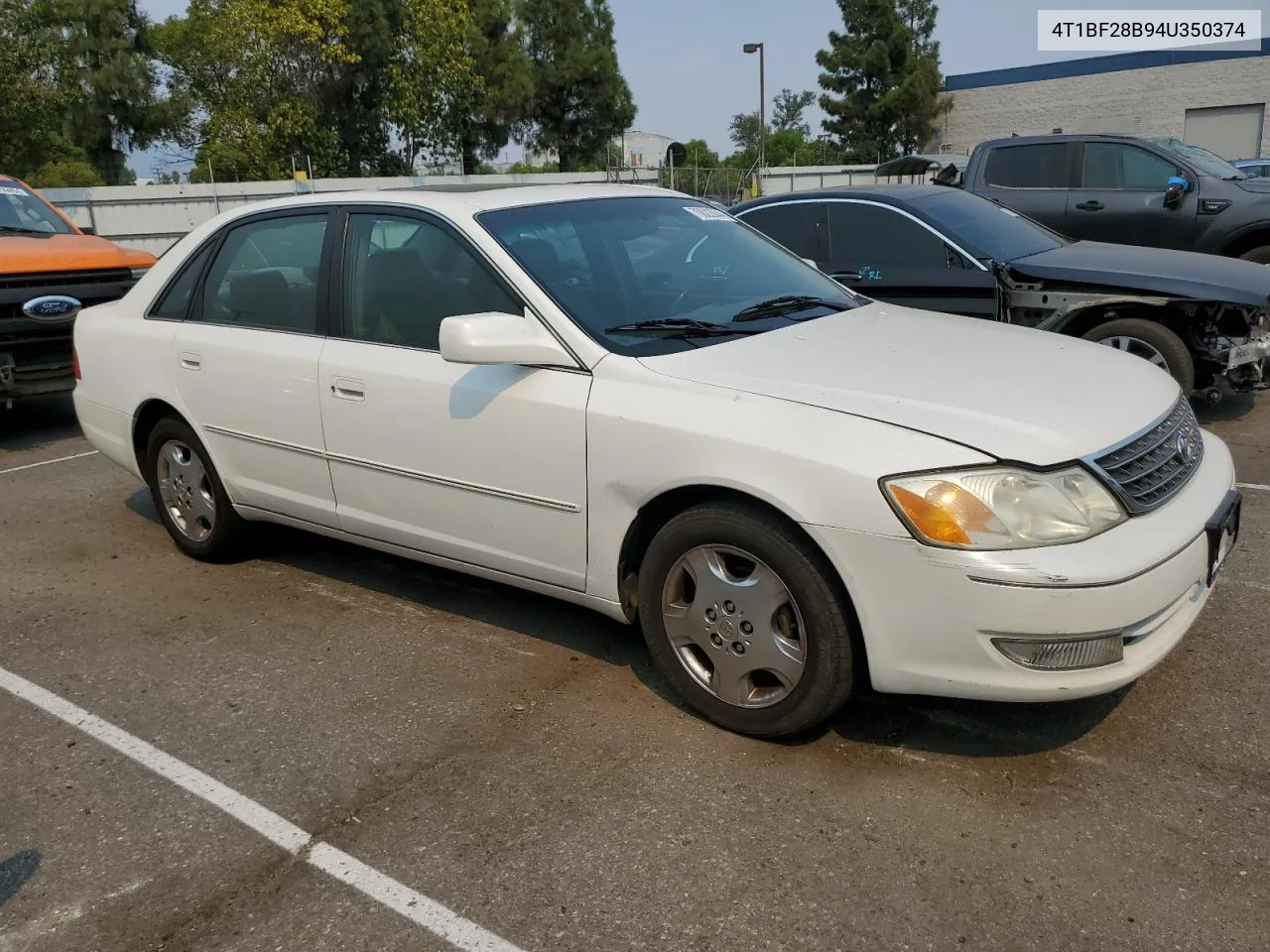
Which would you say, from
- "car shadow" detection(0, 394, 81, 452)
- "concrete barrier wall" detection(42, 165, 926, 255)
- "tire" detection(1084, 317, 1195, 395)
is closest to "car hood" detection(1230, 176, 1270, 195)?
"tire" detection(1084, 317, 1195, 395)

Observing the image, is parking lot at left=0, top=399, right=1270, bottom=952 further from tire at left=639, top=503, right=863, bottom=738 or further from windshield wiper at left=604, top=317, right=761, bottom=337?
windshield wiper at left=604, top=317, right=761, bottom=337

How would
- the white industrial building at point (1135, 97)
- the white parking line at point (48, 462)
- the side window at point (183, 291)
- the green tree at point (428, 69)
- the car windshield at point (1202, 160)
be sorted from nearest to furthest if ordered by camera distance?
the side window at point (183, 291)
the white parking line at point (48, 462)
the car windshield at point (1202, 160)
the white industrial building at point (1135, 97)
the green tree at point (428, 69)

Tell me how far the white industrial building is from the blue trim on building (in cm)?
4

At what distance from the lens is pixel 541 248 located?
3.74m

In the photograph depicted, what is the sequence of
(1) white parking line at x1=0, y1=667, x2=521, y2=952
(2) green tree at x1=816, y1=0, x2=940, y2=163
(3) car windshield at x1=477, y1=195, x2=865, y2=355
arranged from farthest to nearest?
(2) green tree at x1=816, y1=0, x2=940, y2=163
(3) car windshield at x1=477, y1=195, x2=865, y2=355
(1) white parking line at x1=0, y1=667, x2=521, y2=952

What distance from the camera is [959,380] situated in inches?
124

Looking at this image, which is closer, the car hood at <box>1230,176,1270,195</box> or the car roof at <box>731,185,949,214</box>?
the car roof at <box>731,185,949,214</box>

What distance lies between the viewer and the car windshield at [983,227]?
22.5ft

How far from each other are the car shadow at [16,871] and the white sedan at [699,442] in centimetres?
157

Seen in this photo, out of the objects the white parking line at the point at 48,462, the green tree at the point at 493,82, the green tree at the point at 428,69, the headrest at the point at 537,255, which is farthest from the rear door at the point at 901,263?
the green tree at the point at 493,82

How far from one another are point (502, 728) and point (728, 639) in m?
0.80

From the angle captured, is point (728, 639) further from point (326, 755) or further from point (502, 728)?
point (326, 755)

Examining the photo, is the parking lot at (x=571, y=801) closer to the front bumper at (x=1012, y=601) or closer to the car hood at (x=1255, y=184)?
the front bumper at (x=1012, y=601)

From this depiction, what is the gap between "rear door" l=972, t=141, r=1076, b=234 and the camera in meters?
9.71
